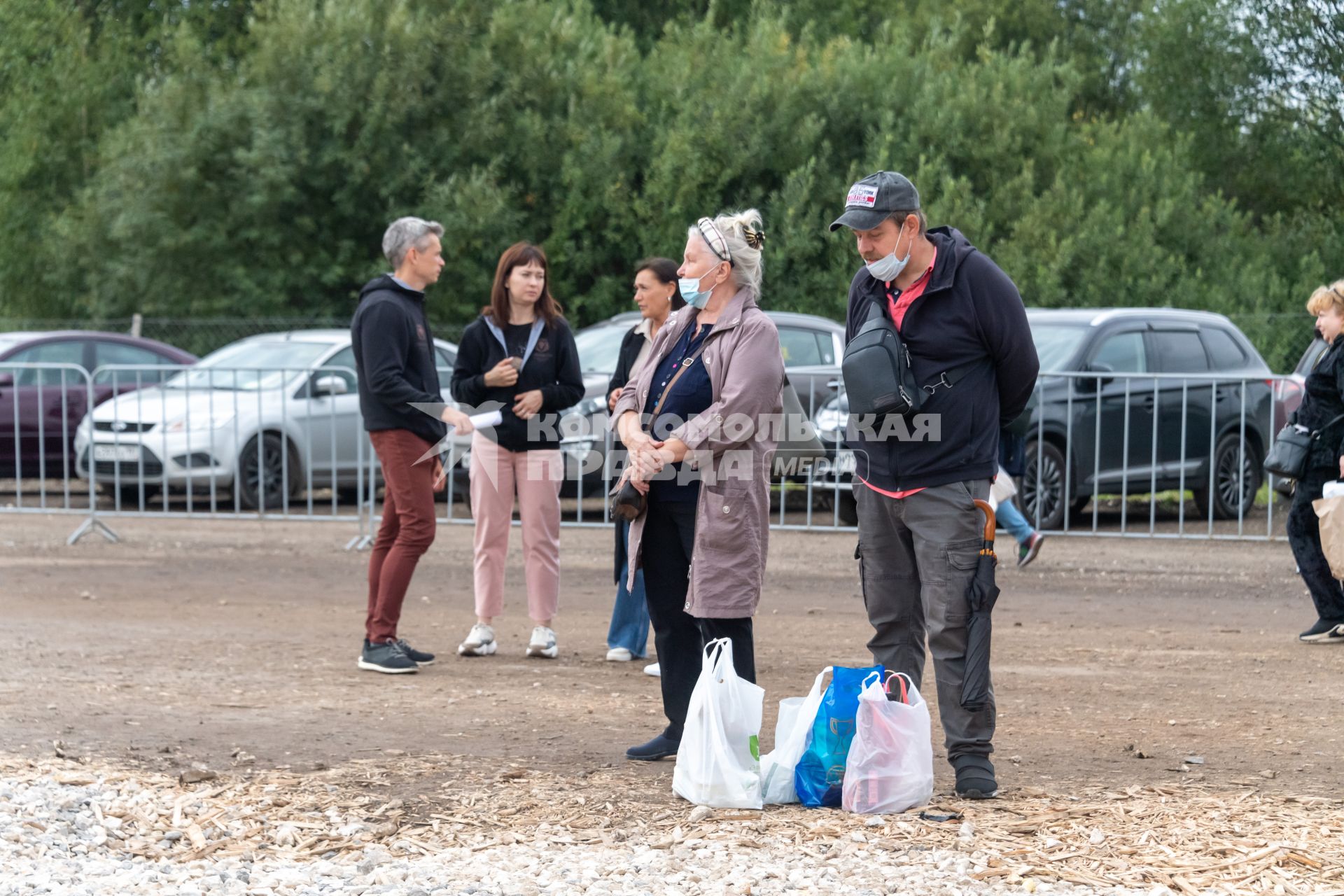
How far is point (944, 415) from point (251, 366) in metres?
11.0

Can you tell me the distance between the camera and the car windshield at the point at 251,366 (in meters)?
13.0

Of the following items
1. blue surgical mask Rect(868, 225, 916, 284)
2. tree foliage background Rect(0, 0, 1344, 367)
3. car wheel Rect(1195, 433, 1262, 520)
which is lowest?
car wheel Rect(1195, 433, 1262, 520)

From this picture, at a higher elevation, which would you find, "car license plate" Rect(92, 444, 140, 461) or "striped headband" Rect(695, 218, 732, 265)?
"striped headband" Rect(695, 218, 732, 265)

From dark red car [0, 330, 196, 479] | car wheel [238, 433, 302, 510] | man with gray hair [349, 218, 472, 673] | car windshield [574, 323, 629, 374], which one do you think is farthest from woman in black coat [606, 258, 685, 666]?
dark red car [0, 330, 196, 479]

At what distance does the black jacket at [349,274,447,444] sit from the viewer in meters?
7.37

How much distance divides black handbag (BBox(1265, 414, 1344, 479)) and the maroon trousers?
13.7 feet

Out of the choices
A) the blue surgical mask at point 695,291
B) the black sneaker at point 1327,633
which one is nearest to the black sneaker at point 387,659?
the blue surgical mask at point 695,291

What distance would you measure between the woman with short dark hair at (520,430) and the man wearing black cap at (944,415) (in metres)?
2.84

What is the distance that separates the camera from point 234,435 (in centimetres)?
1345

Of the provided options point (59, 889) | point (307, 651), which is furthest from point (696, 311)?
point (307, 651)

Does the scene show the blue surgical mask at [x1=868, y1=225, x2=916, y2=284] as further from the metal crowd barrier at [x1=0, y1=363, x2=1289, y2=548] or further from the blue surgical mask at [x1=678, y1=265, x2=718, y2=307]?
the metal crowd barrier at [x1=0, y1=363, x2=1289, y2=548]

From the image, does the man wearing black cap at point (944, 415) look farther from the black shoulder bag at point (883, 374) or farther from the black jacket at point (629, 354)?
the black jacket at point (629, 354)

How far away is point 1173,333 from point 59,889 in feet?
37.0

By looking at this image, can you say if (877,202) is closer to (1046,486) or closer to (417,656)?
(417,656)
